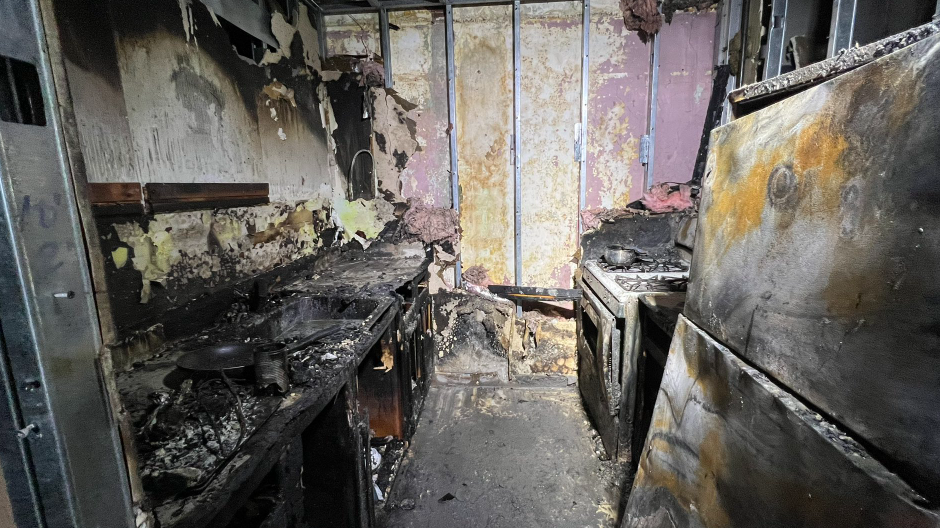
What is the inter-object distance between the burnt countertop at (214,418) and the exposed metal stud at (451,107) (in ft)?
6.09

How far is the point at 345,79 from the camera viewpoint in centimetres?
336

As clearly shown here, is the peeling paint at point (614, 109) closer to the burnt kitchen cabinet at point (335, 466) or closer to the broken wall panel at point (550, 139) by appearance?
the broken wall panel at point (550, 139)

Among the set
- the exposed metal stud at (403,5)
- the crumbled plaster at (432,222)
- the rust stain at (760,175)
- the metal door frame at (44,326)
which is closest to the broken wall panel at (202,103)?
the exposed metal stud at (403,5)

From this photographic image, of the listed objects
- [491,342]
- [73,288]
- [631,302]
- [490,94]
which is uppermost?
[490,94]

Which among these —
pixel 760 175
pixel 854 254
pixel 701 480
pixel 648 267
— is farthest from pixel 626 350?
pixel 854 254

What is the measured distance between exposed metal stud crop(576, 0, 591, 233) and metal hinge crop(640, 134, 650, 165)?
459mm

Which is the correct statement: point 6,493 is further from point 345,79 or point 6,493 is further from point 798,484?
point 345,79

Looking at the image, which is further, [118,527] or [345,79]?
[345,79]

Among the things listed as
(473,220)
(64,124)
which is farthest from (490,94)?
(64,124)

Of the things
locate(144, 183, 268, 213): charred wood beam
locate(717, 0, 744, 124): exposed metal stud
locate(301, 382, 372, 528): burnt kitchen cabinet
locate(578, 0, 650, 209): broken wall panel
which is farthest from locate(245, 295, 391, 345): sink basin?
locate(717, 0, 744, 124): exposed metal stud

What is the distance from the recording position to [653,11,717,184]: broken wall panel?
3070 millimetres

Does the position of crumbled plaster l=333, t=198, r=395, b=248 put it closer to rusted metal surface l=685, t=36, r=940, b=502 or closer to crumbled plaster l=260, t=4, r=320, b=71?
crumbled plaster l=260, t=4, r=320, b=71

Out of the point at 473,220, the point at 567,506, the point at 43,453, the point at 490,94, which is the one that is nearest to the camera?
the point at 43,453

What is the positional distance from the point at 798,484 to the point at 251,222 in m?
2.51
